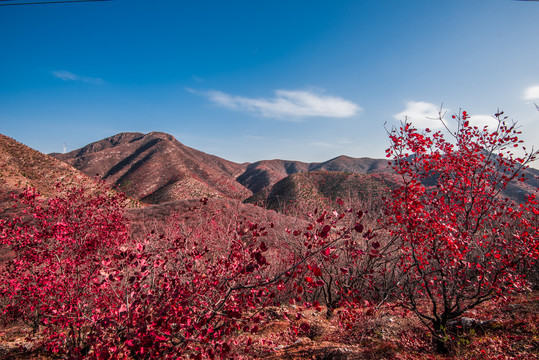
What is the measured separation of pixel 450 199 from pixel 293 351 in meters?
5.77

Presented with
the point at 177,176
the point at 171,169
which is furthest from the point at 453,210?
the point at 171,169

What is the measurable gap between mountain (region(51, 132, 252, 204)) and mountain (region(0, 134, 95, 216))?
976 centimetres

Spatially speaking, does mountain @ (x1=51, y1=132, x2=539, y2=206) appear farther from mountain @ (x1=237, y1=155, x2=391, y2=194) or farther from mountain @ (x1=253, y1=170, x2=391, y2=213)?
mountain @ (x1=253, y1=170, x2=391, y2=213)

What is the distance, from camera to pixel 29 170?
38.9 metres

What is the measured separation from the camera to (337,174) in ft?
208

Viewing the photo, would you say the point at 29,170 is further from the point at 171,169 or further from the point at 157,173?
the point at 171,169

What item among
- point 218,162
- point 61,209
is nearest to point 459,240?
point 61,209

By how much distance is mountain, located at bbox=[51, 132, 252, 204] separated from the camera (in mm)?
62969

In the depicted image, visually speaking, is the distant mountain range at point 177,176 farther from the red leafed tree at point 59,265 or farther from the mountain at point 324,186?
the red leafed tree at point 59,265

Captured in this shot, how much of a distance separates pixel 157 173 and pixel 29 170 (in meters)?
42.8

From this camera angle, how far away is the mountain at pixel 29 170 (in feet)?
107

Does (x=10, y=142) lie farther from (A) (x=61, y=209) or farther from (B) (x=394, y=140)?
(B) (x=394, y=140)

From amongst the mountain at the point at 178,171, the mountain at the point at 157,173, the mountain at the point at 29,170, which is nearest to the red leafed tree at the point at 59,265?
the mountain at the point at 178,171

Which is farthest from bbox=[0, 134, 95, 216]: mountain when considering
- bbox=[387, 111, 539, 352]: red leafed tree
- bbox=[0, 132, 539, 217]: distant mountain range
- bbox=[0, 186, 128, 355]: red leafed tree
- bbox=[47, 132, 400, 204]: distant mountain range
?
bbox=[387, 111, 539, 352]: red leafed tree
